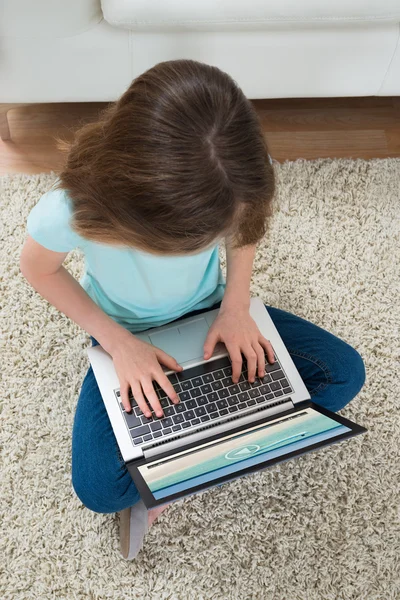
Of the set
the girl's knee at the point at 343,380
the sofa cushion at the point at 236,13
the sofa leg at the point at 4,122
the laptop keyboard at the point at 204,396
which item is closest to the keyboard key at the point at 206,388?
the laptop keyboard at the point at 204,396

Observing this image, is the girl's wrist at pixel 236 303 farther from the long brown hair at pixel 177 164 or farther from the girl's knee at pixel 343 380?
the long brown hair at pixel 177 164

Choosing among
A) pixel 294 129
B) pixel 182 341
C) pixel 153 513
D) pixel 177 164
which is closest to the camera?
Answer: pixel 177 164

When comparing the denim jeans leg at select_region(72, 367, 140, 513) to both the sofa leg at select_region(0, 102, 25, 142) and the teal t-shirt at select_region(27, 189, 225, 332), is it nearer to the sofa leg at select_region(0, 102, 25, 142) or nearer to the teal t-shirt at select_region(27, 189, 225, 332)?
the teal t-shirt at select_region(27, 189, 225, 332)

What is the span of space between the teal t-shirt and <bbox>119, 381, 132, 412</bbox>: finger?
0.15 m

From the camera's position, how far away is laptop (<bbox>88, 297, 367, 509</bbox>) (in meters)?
0.86

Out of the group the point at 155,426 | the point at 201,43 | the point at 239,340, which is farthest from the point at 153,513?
the point at 201,43

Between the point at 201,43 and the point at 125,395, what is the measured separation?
76 cm

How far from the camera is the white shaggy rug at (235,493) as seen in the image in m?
1.16

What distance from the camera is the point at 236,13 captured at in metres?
1.15

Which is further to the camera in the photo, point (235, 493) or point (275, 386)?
point (235, 493)

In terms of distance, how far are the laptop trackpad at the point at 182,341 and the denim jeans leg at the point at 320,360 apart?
16cm

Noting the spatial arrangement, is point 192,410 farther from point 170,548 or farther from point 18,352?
point 18,352

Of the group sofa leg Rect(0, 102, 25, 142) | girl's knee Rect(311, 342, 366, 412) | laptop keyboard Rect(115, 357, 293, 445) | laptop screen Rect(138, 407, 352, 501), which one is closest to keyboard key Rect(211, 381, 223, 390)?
laptop keyboard Rect(115, 357, 293, 445)

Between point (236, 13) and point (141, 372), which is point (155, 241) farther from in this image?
point (236, 13)
